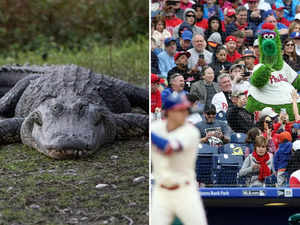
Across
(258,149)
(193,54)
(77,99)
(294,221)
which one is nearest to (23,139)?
(77,99)

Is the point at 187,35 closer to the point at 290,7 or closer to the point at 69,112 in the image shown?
the point at 290,7

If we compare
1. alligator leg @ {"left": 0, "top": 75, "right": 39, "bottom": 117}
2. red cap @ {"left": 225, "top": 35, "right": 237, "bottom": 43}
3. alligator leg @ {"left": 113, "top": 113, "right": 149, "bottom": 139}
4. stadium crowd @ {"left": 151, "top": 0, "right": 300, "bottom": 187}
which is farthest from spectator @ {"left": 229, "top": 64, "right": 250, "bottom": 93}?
alligator leg @ {"left": 0, "top": 75, "right": 39, "bottom": 117}

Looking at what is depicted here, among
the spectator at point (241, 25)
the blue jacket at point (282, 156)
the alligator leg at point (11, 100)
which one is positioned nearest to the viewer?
the blue jacket at point (282, 156)

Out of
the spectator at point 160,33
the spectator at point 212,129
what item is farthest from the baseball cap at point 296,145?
the spectator at point 160,33

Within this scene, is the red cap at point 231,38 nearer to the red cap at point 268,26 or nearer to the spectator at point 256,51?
the spectator at point 256,51

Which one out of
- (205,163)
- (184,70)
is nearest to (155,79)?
(184,70)

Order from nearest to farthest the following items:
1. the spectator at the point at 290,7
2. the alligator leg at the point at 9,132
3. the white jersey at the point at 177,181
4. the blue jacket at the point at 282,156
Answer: the white jersey at the point at 177,181 < the blue jacket at the point at 282,156 < the spectator at the point at 290,7 < the alligator leg at the point at 9,132
